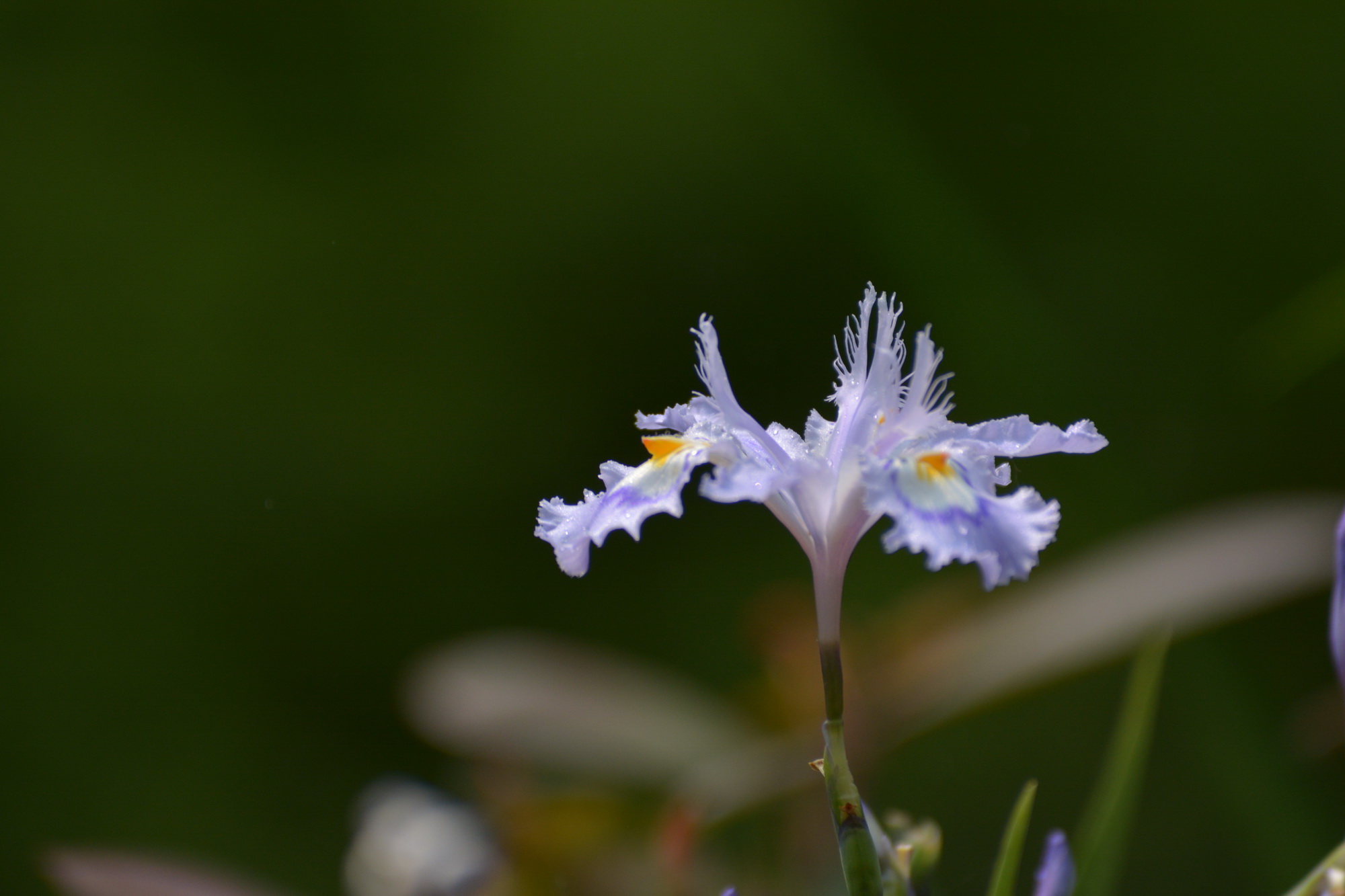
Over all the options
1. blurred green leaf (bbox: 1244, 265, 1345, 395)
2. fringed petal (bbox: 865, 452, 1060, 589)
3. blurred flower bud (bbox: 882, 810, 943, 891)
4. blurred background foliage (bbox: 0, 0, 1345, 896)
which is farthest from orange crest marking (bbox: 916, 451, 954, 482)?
blurred background foliage (bbox: 0, 0, 1345, 896)

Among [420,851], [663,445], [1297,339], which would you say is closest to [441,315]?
[420,851]

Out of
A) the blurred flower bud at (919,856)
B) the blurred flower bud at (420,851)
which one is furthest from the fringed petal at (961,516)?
the blurred flower bud at (420,851)

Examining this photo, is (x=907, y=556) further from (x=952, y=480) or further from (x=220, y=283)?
(x=952, y=480)

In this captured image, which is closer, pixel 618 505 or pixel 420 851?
pixel 618 505

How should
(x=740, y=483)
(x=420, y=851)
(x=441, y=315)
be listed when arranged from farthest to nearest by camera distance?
(x=441, y=315) → (x=420, y=851) → (x=740, y=483)

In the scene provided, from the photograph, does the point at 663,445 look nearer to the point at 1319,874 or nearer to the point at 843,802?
the point at 843,802

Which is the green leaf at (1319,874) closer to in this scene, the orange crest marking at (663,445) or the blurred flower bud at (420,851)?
the orange crest marking at (663,445)

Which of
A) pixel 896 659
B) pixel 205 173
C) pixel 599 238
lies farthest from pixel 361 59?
pixel 896 659

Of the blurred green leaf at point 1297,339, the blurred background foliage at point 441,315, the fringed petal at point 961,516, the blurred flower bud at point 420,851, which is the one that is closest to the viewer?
the fringed petal at point 961,516
